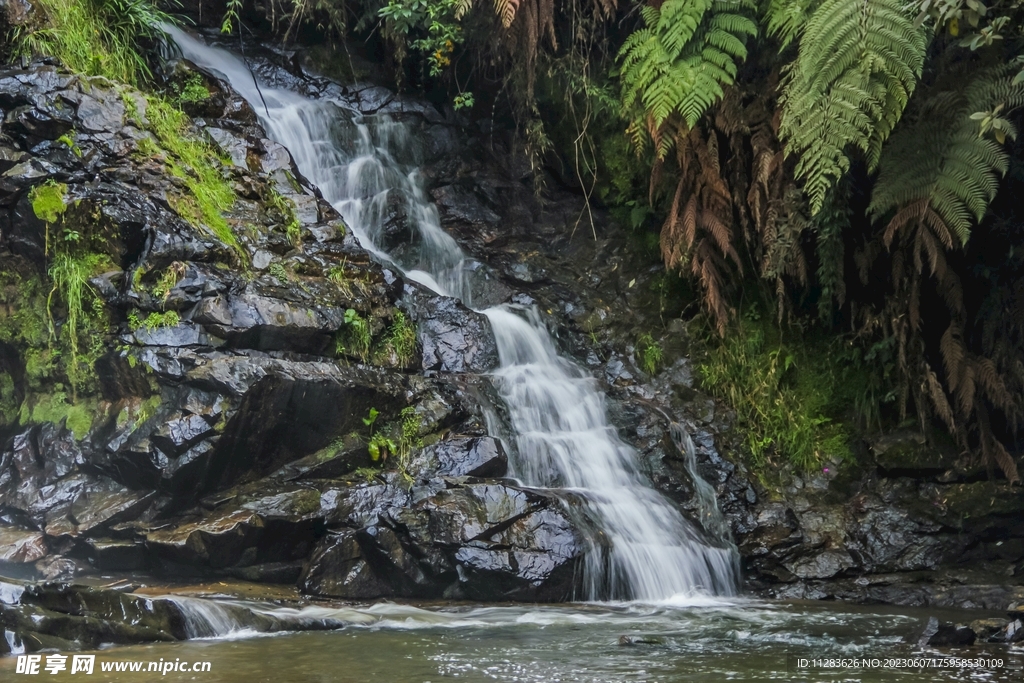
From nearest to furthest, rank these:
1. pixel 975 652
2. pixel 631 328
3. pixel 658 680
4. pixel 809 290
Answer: pixel 658 680 < pixel 975 652 < pixel 809 290 < pixel 631 328

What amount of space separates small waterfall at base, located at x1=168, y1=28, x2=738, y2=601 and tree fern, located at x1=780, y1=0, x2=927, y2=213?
2327mm

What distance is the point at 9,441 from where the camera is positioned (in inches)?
214

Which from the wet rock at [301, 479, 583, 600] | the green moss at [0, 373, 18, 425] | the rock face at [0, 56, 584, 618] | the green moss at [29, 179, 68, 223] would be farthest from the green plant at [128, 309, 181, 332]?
the wet rock at [301, 479, 583, 600]

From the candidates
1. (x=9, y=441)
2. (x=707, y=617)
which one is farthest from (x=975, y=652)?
(x=9, y=441)

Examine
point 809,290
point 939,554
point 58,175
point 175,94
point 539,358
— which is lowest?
point 939,554

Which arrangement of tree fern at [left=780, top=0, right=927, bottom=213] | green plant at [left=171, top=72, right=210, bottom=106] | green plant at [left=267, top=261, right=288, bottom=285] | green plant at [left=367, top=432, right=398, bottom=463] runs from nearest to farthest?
tree fern at [left=780, top=0, right=927, bottom=213] → green plant at [left=367, top=432, right=398, bottom=463] → green plant at [left=267, top=261, right=288, bottom=285] → green plant at [left=171, top=72, right=210, bottom=106]

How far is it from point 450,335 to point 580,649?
10.3 ft

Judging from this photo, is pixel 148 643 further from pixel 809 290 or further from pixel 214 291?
pixel 809 290

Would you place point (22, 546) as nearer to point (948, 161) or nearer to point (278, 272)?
point (278, 272)

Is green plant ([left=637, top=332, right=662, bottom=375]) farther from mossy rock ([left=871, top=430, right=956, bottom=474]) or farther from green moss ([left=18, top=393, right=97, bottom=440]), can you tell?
green moss ([left=18, top=393, right=97, bottom=440])

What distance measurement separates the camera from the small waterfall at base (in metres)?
5.24

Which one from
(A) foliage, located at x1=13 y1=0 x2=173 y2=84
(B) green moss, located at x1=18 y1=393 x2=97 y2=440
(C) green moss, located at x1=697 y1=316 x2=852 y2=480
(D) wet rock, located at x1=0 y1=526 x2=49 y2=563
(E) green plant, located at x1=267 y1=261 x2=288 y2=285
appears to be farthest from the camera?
(C) green moss, located at x1=697 y1=316 x2=852 y2=480

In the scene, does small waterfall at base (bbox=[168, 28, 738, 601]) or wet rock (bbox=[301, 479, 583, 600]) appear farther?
small waterfall at base (bbox=[168, 28, 738, 601])

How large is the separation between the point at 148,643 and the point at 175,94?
4918mm
